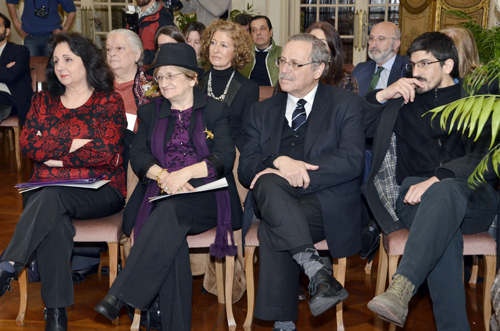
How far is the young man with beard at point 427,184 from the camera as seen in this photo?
215 cm

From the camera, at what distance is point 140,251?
7.49 feet

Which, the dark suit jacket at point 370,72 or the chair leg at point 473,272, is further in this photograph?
the dark suit jacket at point 370,72

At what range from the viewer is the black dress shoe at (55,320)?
2.35 m

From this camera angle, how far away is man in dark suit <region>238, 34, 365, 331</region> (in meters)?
2.21

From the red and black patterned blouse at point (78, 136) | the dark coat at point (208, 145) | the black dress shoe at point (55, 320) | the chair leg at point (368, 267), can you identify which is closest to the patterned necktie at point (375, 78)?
the chair leg at point (368, 267)

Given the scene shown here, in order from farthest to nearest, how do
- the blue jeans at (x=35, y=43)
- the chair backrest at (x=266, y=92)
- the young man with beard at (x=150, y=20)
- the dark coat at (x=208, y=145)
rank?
the blue jeans at (x=35, y=43), the young man with beard at (x=150, y=20), the chair backrest at (x=266, y=92), the dark coat at (x=208, y=145)

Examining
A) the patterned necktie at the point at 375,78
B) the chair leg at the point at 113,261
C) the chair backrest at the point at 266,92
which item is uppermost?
the patterned necktie at the point at 375,78

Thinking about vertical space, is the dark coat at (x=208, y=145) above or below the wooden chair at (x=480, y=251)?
above

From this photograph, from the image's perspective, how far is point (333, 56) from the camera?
326cm

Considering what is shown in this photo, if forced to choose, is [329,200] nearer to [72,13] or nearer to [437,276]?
[437,276]

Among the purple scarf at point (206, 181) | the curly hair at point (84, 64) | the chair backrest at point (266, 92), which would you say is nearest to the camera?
the purple scarf at point (206, 181)

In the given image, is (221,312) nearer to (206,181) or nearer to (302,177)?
(206,181)

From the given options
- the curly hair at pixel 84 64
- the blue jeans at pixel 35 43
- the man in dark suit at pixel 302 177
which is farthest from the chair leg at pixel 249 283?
the blue jeans at pixel 35 43

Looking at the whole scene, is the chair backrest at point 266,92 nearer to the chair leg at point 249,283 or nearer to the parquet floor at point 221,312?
the parquet floor at point 221,312
